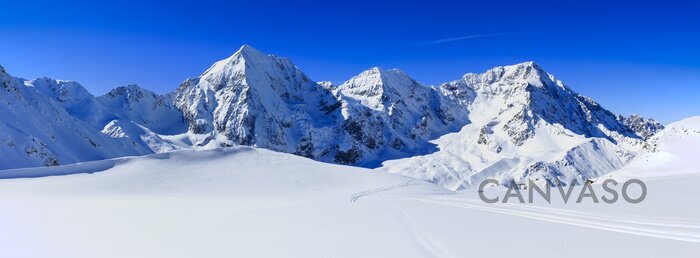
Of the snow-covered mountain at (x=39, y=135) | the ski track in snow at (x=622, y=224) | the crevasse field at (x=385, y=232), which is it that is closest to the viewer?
the crevasse field at (x=385, y=232)

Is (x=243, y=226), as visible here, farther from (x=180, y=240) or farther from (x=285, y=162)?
(x=285, y=162)

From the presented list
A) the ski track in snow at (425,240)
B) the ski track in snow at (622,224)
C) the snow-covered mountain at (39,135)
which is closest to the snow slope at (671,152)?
the ski track in snow at (622,224)

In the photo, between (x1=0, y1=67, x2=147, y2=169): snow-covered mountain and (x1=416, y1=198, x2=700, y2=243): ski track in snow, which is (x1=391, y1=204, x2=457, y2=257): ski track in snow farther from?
(x1=0, y1=67, x2=147, y2=169): snow-covered mountain

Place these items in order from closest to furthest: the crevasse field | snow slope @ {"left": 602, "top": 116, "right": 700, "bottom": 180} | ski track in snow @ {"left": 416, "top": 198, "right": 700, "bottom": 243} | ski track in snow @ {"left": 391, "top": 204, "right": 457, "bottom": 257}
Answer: ski track in snow @ {"left": 391, "top": 204, "right": 457, "bottom": 257}
the crevasse field
ski track in snow @ {"left": 416, "top": 198, "right": 700, "bottom": 243}
snow slope @ {"left": 602, "top": 116, "right": 700, "bottom": 180}

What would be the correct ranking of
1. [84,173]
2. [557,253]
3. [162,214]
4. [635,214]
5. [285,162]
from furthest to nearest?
[285,162]
[84,173]
[162,214]
[635,214]
[557,253]

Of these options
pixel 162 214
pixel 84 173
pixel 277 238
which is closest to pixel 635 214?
pixel 277 238

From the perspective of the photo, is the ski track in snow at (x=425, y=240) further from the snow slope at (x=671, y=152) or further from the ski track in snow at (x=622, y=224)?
the snow slope at (x=671, y=152)

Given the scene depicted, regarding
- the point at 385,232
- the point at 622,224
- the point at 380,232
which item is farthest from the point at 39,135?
the point at 622,224

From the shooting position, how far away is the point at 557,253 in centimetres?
699

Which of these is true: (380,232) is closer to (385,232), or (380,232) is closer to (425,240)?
(385,232)

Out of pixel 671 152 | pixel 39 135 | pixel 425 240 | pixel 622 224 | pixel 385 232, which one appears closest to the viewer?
pixel 425 240

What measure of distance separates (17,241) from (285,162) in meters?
30.1

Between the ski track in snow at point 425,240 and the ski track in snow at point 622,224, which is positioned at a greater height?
the ski track in snow at point 622,224

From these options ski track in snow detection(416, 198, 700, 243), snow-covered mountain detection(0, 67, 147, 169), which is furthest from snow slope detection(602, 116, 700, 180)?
snow-covered mountain detection(0, 67, 147, 169)
